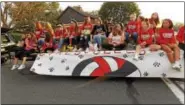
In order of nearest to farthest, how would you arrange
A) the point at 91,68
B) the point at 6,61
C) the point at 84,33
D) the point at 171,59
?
1. the point at 171,59
2. the point at 91,68
3. the point at 84,33
4. the point at 6,61

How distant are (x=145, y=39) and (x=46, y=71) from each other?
2830 mm

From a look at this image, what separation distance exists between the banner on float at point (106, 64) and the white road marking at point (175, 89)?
213 millimetres

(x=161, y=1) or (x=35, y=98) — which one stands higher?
(x=161, y=1)

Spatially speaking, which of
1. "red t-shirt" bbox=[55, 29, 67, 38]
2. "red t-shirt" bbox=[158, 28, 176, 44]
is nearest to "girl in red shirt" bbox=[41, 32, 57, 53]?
"red t-shirt" bbox=[55, 29, 67, 38]

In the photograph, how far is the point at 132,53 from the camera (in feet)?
33.1

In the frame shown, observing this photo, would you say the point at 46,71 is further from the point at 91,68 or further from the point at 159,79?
the point at 159,79

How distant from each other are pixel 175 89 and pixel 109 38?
9.86 ft

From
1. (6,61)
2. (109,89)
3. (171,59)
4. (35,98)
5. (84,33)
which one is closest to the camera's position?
(35,98)

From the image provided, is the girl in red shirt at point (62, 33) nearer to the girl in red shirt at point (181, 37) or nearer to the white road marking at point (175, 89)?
the white road marking at point (175, 89)

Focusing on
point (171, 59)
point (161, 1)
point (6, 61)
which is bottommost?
point (6, 61)

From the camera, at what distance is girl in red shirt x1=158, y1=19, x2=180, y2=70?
31.5 ft

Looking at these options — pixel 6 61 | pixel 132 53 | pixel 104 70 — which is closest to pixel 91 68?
pixel 104 70

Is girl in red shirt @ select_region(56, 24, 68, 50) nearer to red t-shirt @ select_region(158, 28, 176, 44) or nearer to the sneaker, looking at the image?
red t-shirt @ select_region(158, 28, 176, 44)

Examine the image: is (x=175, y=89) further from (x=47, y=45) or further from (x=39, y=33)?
(x=39, y=33)
